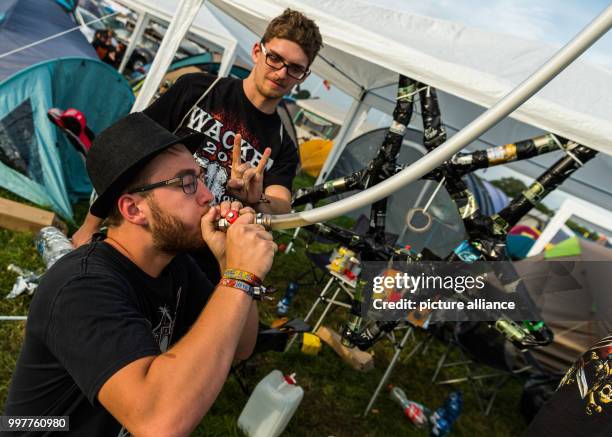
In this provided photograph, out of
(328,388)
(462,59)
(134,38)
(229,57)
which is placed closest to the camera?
(462,59)

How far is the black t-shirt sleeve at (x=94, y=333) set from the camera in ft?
3.39

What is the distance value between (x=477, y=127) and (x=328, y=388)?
3.34 metres

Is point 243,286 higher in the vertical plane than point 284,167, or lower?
lower

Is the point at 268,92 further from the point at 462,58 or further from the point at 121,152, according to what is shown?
the point at 462,58

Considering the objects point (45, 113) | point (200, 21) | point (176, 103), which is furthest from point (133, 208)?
point (200, 21)

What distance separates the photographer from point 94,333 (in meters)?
1.07

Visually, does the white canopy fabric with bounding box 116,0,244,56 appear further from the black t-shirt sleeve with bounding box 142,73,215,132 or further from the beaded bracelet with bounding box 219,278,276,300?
the beaded bracelet with bounding box 219,278,276,300

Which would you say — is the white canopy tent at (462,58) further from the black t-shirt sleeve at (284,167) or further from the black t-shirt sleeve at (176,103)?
the black t-shirt sleeve at (176,103)

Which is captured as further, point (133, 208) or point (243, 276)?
point (133, 208)

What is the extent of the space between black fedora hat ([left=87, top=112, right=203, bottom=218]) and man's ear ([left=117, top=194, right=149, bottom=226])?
4cm

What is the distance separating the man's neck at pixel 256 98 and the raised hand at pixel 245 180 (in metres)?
0.80

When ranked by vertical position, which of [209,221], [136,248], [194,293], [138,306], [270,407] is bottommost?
[270,407]

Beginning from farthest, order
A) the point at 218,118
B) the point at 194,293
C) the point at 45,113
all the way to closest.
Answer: the point at 45,113
the point at 218,118
the point at 194,293

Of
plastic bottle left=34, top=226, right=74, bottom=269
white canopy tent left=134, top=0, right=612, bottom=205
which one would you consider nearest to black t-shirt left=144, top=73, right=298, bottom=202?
white canopy tent left=134, top=0, right=612, bottom=205
